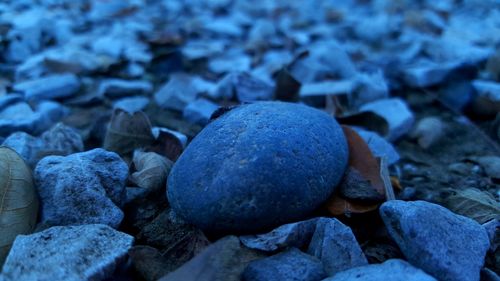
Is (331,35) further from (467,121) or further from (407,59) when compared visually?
(467,121)

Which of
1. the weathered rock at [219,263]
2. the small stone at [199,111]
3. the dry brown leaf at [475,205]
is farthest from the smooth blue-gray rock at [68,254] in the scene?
the dry brown leaf at [475,205]

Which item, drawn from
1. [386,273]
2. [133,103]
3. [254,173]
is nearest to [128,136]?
[133,103]

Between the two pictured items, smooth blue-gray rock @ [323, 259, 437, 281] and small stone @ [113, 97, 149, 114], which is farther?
small stone @ [113, 97, 149, 114]

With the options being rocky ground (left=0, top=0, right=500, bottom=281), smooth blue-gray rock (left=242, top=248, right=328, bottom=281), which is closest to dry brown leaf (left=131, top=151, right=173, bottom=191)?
rocky ground (left=0, top=0, right=500, bottom=281)

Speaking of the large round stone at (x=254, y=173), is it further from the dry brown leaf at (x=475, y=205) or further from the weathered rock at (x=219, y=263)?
the dry brown leaf at (x=475, y=205)

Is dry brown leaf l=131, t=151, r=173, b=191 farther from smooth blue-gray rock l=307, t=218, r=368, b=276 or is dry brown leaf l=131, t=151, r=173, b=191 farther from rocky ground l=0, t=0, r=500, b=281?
smooth blue-gray rock l=307, t=218, r=368, b=276

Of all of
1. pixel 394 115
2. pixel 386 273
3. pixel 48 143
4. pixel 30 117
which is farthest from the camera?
pixel 394 115

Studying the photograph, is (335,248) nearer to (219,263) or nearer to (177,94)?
(219,263)

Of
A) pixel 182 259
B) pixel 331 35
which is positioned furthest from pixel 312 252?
pixel 331 35
